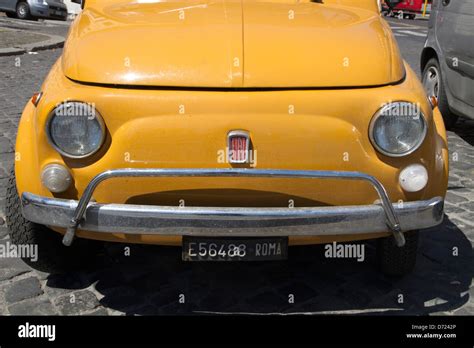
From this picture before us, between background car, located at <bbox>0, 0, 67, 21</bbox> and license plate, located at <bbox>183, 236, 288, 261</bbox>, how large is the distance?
1719cm

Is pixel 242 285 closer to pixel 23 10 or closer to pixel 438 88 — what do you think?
pixel 438 88

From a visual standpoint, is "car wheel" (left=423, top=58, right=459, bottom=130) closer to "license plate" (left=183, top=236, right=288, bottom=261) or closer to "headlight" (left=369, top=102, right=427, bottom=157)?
"headlight" (left=369, top=102, right=427, bottom=157)

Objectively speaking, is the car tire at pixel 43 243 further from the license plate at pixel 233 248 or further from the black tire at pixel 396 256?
the black tire at pixel 396 256

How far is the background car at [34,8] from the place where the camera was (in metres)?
18.0

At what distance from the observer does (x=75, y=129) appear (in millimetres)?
2543

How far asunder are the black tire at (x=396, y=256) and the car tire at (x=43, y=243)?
1594 mm

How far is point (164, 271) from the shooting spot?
3354 millimetres

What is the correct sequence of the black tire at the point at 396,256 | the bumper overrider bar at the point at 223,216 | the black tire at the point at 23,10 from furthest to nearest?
1. the black tire at the point at 23,10
2. the black tire at the point at 396,256
3. the bumper overrider bar at the point at 223,216

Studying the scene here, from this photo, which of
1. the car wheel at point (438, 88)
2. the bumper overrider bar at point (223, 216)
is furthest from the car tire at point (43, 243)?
the car wheel at point (438, 88)

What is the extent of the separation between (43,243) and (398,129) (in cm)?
188
